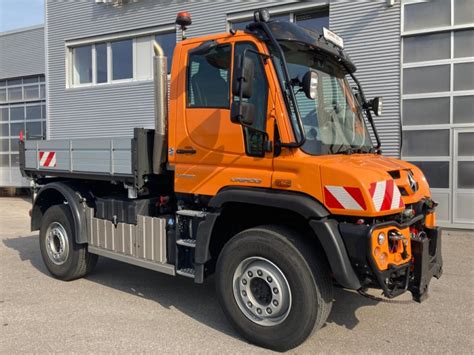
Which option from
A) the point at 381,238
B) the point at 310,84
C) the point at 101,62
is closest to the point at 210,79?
the point at 310,84

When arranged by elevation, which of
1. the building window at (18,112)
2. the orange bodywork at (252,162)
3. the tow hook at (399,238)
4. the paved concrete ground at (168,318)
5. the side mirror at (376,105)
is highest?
the building window at (18,112)

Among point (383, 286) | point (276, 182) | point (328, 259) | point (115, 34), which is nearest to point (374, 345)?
point (383, 286)

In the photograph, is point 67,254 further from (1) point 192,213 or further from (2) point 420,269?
(2) point 420,269

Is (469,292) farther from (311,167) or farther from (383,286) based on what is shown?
(311,167)

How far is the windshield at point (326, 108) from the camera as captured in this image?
3.97m

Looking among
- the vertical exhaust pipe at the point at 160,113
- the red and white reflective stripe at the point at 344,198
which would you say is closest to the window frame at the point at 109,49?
the vertical exhaust pipe at the point at 160,113

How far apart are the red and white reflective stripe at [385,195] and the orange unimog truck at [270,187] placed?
10mm

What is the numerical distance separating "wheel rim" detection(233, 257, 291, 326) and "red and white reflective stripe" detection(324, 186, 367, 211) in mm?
768

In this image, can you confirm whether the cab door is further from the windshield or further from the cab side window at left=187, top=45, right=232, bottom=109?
the windshield

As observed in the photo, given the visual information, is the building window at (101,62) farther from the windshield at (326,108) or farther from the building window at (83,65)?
the windshield at (326,108)

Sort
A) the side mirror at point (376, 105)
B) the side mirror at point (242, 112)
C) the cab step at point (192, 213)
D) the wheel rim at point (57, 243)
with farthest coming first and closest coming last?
the wheel rim at point (57, 243), the side mirror at point (376, 105), the cab step at point (192, 213), the side mirror at point (242, 112)

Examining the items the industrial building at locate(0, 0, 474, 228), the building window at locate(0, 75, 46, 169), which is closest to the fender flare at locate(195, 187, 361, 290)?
the industrial building at locate(0, 0, 474, 228)

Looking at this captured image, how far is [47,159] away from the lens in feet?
20.4

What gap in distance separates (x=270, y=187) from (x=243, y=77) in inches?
39.3
